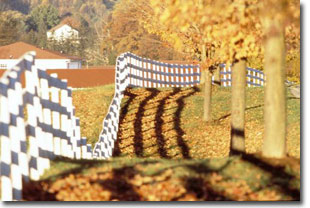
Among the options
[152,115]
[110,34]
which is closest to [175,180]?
[152,115]

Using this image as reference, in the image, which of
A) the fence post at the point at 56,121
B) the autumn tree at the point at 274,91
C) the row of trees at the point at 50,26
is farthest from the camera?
the row of trees at the point at 50,26

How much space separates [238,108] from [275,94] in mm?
3924

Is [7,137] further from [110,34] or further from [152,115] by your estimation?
[110,34]

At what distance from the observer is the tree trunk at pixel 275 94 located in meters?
11.4

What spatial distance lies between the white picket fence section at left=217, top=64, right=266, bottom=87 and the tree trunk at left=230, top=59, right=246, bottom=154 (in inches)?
927

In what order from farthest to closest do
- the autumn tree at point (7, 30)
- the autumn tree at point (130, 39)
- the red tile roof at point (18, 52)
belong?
the autumn tree at point (7, 30), the red tile roof at point (18, 52), the autumn tree at point (130, 39)

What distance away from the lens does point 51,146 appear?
36.0 ft

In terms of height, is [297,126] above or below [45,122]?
below

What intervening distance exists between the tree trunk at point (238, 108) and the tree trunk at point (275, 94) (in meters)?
Result: 3.71

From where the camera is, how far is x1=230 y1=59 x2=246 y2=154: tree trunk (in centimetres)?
1523

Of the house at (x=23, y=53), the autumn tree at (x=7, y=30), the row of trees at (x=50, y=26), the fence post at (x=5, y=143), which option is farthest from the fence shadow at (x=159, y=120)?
the autumn tree at (x=7, y=30)

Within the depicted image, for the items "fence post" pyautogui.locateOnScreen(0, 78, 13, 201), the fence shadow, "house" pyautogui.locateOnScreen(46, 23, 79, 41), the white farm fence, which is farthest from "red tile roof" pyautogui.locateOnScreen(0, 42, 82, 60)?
"fence post" pyautogui.locateOnScreen(0, 78, 13, 201)

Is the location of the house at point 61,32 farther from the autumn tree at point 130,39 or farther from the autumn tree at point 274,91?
the autumn tree at point 274,91

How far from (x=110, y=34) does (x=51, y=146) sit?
93.1 metres
